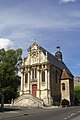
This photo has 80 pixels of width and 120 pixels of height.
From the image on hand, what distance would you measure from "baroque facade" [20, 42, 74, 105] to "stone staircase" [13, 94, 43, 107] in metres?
2.02

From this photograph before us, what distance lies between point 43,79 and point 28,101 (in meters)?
7.34

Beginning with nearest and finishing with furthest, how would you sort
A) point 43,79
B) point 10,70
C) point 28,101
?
point 28,101
point 10,70
point 43,79

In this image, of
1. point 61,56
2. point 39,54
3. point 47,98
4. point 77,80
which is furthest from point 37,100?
point 77,80

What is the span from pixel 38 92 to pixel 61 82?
31.0ft

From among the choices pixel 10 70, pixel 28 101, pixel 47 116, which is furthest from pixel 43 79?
pixel 47 116

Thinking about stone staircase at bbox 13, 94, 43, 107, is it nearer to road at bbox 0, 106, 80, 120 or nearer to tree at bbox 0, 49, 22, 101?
tree at bbox 0, 49, 22, 101

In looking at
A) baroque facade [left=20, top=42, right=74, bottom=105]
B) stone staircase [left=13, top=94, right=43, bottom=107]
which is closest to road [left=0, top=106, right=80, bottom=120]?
stone staircase [left=13, top=94, right=43, bottom=107]

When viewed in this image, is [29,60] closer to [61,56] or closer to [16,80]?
[16,80]

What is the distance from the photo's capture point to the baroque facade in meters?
61.5

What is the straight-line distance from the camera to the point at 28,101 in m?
57.8

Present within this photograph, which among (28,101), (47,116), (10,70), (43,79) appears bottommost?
(47,116)

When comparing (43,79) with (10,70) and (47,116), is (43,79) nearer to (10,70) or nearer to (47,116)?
(10,70)

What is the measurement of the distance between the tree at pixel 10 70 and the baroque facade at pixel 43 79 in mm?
4585

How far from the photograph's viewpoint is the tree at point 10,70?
2209 inches
